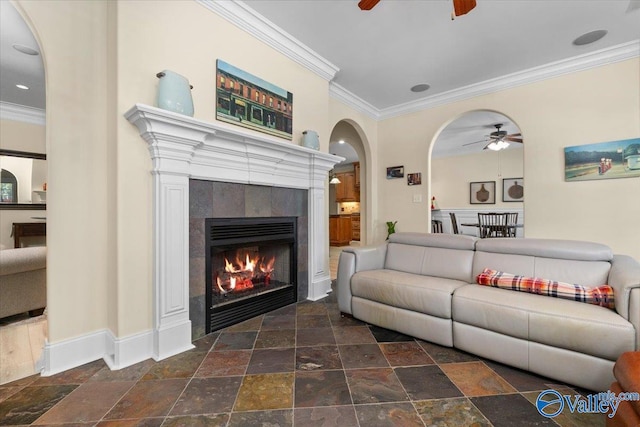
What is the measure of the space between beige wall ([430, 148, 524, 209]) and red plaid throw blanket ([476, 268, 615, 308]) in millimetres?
6689

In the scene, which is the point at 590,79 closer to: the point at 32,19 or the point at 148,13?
the point at 148,13

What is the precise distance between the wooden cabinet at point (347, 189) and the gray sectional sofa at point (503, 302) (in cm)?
577

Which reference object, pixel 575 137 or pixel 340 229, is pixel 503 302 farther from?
pixel 340 229

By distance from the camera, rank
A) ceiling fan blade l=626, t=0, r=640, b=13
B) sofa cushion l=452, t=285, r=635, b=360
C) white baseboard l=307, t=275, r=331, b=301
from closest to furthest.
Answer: sofa cushion l=452, t=285, r=635, b=360 → ceiling fan blade l=626, t=0, r=640, b=13 → white baseboard l=307, t=275, r=331, b=301

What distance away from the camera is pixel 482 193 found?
805 centimetres

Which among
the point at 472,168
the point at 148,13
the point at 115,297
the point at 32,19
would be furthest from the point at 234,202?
the point at 472,168

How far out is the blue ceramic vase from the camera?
6.35 feet

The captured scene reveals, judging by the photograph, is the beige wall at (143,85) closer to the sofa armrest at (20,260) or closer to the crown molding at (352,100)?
the sofa armrest at (20,260)

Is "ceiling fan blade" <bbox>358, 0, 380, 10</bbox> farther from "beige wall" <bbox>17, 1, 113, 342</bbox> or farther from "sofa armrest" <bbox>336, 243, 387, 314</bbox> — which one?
"sofa armrest" <bbox>336, 243, 387, 314</bbox>

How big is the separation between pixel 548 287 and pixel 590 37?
2.86 metres

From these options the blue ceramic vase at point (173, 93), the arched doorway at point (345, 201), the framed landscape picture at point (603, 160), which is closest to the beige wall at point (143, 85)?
the blue ceramic vase at point (173, 93)

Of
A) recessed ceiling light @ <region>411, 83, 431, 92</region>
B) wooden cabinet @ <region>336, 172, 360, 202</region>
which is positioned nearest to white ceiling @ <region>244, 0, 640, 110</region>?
recessed ceiling light @ <region>411, 83, 431, 92</region>

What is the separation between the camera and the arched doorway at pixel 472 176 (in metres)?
7.25

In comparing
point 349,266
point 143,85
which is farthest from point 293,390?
point 143,85
